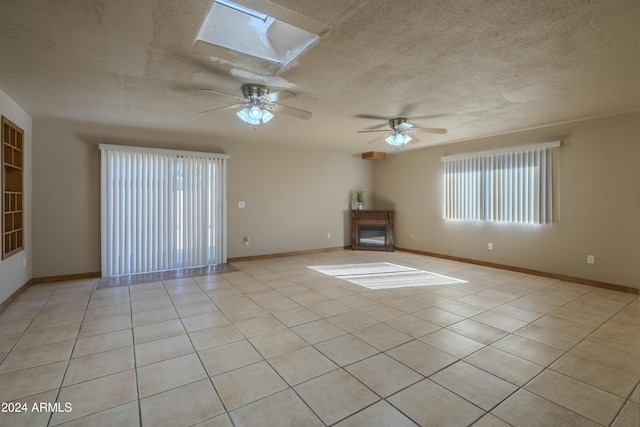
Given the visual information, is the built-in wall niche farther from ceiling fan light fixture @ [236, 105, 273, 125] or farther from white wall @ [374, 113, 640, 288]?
white wall @ [374, 113, 640, 288]

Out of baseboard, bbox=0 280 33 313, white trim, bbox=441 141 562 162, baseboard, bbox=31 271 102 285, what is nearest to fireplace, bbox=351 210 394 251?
white trim, bbox=441 141 562 162

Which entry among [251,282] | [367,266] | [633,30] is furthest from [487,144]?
[251,282]

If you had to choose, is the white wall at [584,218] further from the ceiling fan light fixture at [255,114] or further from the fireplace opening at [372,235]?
the ceiling fan light fixture at [255,114]

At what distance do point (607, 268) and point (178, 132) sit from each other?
23.8 feet

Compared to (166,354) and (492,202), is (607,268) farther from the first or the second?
(166,354)

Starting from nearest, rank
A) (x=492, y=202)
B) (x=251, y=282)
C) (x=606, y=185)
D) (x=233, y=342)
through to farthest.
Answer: (x=233, y=342) < (x=606, y=185) < (x=251, y=282) < (x=492, y=202)

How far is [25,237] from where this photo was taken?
4.30 m

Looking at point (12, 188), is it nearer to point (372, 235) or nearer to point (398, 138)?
point (398, 138)

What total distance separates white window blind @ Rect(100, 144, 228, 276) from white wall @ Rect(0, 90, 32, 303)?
2.94 feet

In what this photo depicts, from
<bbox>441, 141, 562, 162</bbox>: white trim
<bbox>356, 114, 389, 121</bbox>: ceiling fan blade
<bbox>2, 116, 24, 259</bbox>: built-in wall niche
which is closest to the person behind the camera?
<bbox>2, 116, 24, 259</bbox>: built-in wall niche

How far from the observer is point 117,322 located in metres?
3.16

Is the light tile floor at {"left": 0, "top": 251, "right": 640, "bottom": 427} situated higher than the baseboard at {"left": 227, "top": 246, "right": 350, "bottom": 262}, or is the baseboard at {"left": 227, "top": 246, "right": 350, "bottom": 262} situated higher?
the baseboard at {"left": 227, "top": 246, "right": 350, "bottom": 262}

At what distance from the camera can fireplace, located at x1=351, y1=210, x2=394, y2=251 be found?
25.5 feet

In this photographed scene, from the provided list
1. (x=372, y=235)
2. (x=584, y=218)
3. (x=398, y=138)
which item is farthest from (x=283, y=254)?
(x=584, y=218)
